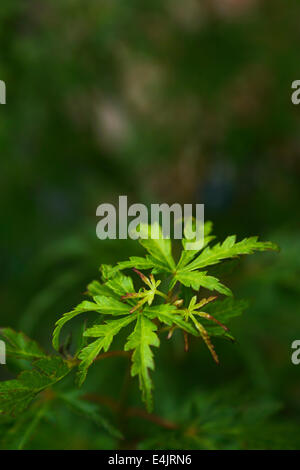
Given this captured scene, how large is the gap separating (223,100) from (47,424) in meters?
1.44

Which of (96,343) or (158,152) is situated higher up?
(158,152)

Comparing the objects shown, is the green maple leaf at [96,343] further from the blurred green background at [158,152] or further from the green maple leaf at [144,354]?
the blurred green background at [158,152]

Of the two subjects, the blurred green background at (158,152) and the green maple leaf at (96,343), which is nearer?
the green maple leaf at (96,343)

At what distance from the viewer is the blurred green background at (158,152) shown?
1.34 meters

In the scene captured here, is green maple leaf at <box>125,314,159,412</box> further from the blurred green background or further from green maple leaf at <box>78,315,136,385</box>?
the blurred green background

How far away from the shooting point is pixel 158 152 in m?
1.92

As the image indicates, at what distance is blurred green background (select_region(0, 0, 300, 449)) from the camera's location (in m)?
1.34

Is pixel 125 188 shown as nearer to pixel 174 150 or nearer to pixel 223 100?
pixel 174 150

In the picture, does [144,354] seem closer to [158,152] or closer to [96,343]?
[96,343]

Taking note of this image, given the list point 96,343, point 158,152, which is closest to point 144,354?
point 96,343

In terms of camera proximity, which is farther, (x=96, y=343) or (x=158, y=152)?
(x=158, y=152)

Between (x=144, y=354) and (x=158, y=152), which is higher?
(x=158, y=152)

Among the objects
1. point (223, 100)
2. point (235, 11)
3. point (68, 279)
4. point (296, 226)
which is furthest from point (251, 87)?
point (68, 279)

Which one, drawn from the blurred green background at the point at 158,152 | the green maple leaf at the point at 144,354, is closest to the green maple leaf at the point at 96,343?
the green maple leaf at the point at 144,354
